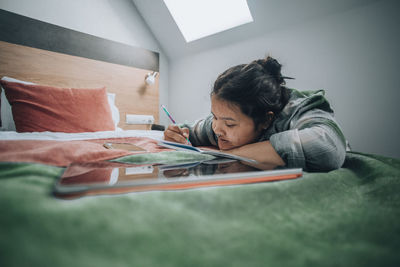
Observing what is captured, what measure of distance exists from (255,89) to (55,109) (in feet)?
3.68

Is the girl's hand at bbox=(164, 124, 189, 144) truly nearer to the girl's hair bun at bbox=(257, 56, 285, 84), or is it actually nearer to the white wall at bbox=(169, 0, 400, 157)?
the girl's hair bun at bbox=(257, 56, 285, 84)

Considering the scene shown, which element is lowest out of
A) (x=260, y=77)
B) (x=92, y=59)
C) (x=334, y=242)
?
(x=334, y=242)

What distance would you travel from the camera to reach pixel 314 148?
435mm

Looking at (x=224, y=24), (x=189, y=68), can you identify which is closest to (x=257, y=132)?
(x=224, y=24)

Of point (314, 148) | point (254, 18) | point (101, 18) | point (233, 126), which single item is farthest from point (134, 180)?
point (101, 18)

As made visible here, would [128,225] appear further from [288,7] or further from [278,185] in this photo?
[288,7]

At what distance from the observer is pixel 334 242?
0.18 m

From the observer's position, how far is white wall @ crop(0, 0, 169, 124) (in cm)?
144

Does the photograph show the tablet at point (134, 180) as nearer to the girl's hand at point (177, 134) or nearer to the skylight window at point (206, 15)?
the girl's hand at point (177, 134)

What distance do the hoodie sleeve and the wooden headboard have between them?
173cm

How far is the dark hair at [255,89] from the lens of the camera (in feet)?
2.25

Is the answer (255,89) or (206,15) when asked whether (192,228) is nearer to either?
(255,89)

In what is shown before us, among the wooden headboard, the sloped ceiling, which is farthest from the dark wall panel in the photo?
the sloped ceiling

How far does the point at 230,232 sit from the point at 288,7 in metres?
1.68
